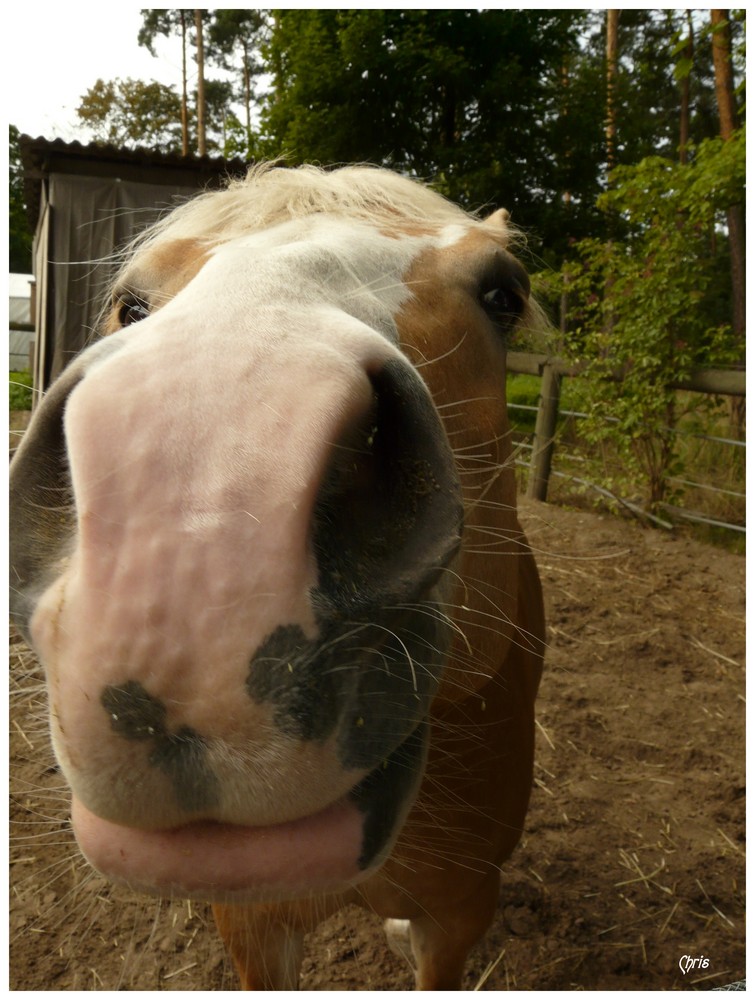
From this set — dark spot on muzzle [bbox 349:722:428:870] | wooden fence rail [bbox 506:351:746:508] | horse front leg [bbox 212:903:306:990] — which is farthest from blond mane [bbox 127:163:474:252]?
wooden fence rail [bbox 506:351:746:508]

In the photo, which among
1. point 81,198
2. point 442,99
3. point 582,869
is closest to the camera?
point 582,869

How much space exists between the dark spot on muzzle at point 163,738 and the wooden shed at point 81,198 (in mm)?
7978

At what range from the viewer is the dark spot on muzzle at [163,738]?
787 millimetres

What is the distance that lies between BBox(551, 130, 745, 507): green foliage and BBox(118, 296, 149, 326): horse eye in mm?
5218

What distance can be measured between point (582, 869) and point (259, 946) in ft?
5.52

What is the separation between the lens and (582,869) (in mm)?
3057

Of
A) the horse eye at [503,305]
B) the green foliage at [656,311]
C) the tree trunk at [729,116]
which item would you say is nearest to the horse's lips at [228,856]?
the horse eye at [503,305]

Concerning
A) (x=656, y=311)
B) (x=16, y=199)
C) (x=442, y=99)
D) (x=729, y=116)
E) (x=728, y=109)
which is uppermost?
(x=442, y=99)

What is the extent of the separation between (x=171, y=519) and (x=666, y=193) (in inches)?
285

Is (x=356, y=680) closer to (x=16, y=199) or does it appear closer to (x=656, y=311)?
(x=656, y=311)

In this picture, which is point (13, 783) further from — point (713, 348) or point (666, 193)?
point (666, 193)

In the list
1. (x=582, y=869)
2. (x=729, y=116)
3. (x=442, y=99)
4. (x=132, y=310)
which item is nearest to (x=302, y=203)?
(x=132, y=310)

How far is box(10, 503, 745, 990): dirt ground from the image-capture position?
2.58m

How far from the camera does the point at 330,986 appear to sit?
8.34 ft
